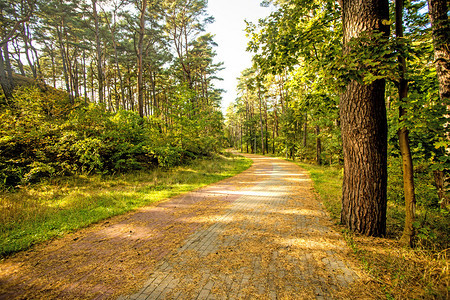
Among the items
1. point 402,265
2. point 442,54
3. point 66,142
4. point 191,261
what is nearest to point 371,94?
point 442,54

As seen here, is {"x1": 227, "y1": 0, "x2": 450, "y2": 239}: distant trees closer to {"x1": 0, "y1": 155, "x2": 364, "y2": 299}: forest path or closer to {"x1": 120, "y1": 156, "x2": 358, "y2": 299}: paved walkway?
{"x1": 120, "y1": 156, "x2": 358, "y2": 299}: paved walkway

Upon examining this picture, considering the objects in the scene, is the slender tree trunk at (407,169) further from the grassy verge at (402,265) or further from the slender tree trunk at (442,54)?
the slender tree trunk at (442,54)

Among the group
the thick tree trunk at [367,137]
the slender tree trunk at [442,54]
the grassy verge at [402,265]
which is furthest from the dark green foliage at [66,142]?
the slender tree trunk at [442,54]

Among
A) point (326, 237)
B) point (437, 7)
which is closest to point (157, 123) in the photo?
point (326, 237)

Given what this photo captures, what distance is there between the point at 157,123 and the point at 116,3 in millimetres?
13339

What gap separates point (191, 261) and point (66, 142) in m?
9.34

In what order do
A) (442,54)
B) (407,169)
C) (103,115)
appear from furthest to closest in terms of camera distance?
(103,115), (442,54), (407,169)

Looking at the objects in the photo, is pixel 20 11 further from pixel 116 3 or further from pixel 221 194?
pixel 221 194

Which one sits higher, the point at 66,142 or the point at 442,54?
the point at 442,54

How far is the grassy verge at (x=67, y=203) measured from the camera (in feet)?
13.1

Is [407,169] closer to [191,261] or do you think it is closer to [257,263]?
[257,263]

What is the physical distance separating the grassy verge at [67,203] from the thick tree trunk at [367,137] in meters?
5.98

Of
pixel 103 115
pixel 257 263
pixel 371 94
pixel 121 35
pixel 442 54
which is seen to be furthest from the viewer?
pixel 121 35

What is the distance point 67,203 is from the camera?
5777mm
